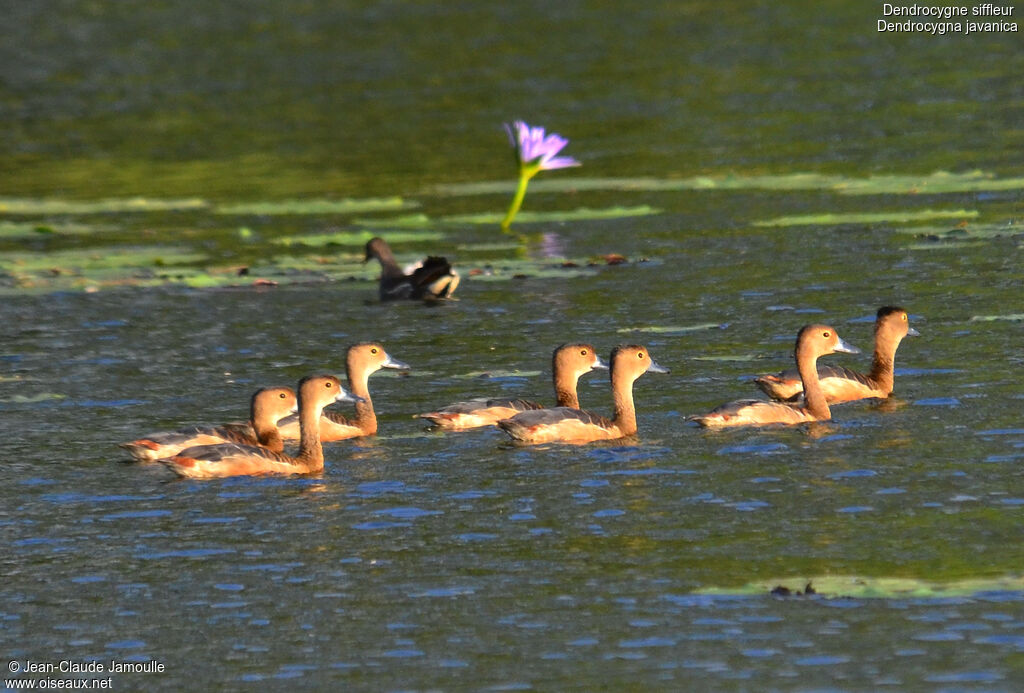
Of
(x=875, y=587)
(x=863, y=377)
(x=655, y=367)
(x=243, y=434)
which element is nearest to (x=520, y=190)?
(x=655, y=367)

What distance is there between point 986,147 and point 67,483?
17.1m

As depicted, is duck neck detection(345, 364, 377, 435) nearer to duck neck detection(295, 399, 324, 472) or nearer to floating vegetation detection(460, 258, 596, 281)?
duck neck detection(295, 399, 324, 472)

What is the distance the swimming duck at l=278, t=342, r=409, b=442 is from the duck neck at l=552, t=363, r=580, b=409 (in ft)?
4.77

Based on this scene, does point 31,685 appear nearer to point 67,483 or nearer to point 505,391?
point 67,483

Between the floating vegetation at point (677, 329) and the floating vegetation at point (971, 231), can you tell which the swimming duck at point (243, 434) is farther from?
the floating vegetation at point (971, 231)

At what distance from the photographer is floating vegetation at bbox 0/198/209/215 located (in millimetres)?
27250

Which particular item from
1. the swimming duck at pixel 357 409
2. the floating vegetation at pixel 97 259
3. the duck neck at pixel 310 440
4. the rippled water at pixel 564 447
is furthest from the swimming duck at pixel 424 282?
the duck neck at pixel 310 440

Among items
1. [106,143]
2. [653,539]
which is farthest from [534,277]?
[106,143]

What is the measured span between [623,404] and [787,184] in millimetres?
11283

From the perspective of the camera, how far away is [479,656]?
→ 9.49 m

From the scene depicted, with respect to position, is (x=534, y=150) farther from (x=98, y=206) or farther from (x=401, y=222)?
Answer: (x=98, y=206)

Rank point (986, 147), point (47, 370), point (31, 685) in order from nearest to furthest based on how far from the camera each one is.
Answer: point (31, 685), point (47, 370), point (986, 147)

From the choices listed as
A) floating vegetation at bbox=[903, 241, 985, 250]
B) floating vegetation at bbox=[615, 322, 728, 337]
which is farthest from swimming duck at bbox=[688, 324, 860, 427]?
floating vegetation at bbox=[903, 241, 985, 250]

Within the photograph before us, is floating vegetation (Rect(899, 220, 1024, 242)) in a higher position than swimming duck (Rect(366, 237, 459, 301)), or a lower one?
higher
